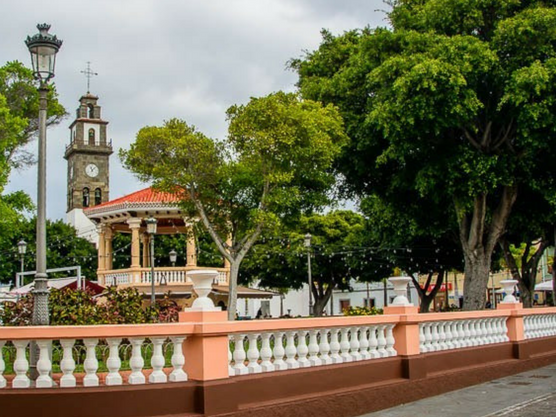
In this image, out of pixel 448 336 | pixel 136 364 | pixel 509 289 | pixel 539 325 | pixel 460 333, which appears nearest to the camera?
pixel 136 364

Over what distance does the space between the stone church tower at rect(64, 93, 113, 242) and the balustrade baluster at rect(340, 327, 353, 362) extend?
7478 cm

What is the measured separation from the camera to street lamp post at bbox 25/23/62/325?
949cm

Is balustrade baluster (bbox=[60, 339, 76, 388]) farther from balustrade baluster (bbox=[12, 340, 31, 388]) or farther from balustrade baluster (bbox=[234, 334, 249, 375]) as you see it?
balustrade baluster (bbox=[234, 334, 249, 375])

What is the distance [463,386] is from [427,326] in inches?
52.5

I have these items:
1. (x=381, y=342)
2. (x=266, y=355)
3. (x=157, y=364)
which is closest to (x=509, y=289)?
(x=381, y=342)

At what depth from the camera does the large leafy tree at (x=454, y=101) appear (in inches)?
693

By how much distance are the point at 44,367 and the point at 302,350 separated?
9.96 feet

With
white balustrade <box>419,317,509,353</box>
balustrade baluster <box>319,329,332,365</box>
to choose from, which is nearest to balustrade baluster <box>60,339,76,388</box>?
balustrade baluster <box>319,329,332,365</box>

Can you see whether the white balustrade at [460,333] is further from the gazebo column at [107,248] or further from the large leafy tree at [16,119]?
the gazebo column at [107,248]

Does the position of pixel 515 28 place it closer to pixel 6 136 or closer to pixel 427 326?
pixel 427 326

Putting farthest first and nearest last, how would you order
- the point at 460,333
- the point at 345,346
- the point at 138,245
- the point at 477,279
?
the point at 138,245 → the point at 477,279 → the point at 460,333 → the point at 345,346

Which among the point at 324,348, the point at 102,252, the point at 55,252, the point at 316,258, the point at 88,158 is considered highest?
the point at 88,158

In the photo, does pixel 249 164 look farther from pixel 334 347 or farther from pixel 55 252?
pixel 55 252

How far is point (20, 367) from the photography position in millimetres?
6996
